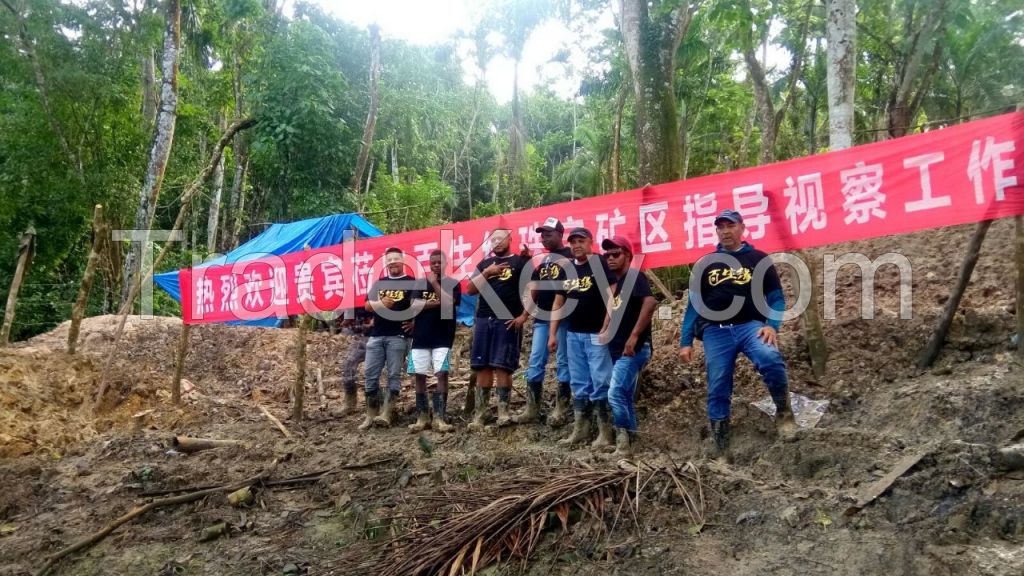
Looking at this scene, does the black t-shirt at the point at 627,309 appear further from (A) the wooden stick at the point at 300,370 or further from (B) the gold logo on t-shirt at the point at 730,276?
(A) the wooden stick at the point at 300,370

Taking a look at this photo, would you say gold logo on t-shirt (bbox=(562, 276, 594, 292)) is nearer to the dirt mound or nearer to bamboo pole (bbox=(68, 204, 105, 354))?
the dirt mound

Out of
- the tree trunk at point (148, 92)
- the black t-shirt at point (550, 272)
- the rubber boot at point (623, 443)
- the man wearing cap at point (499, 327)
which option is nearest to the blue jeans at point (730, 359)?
the rubber boot at point (623, 443)

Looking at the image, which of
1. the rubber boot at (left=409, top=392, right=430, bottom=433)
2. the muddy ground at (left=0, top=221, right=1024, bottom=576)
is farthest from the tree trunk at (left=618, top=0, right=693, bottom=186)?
the rubber boot at (left=409, top=392, right=430, bottom=433)

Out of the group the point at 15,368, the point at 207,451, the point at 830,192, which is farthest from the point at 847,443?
the point at 15,368

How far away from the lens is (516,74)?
2730cm

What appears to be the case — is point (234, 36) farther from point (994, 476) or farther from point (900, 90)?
point (994, 476)

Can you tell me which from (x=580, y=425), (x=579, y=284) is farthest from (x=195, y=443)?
(x=579, y=284)

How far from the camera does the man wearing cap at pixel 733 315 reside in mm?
3992

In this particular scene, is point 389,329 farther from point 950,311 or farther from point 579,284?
point 950,311

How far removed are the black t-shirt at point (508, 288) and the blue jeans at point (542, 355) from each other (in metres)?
0.25

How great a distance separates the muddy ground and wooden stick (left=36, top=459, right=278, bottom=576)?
6 centimetres

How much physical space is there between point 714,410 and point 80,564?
395 centimetres

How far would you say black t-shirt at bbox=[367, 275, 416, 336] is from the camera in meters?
5.82

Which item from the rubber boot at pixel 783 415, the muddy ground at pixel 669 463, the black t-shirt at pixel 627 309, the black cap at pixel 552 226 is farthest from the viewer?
the black cap at pixel 552 226
